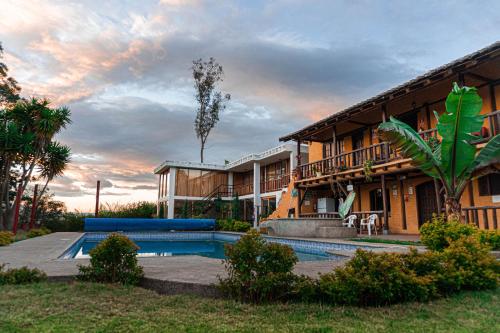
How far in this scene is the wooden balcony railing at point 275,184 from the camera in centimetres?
2300

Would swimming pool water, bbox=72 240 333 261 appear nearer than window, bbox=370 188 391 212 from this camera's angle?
Yes

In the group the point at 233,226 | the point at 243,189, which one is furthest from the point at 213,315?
the point at 243,189

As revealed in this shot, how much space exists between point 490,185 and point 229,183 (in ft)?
66.8

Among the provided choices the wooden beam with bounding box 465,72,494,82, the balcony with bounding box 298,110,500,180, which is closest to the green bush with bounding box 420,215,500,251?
the balcony with bounding box 298,110,500,180

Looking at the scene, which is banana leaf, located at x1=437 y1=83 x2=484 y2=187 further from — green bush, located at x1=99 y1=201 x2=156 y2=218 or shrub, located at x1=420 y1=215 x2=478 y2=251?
green bush, located at x1=99 y1=201 x2=156 y2=218

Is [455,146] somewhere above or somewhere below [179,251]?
above

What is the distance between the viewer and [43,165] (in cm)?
1838

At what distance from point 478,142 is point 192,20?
9.96 m

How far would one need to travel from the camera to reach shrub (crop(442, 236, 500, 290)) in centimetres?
418

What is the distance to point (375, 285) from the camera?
355 cm

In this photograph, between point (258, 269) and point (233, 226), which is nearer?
point (258, 269)

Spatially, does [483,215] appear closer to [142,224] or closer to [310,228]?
[310,228]

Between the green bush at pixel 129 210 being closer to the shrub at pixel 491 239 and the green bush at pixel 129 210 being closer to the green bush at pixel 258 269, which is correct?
the green bush at pixel 258 269

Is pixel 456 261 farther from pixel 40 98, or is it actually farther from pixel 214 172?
pixel 214 172
